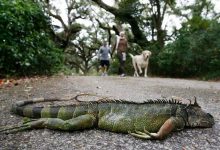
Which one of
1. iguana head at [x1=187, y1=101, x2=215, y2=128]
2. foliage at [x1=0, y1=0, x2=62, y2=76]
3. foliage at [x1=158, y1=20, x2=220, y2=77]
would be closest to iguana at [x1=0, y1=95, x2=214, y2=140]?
iguana head at [x1=187, y1=101, x2=215, y2=128]

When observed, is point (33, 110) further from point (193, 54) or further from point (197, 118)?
point (193, 54)

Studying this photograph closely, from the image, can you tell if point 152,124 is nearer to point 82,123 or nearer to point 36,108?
point 82,123

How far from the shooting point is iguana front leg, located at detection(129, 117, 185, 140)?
14.0 ft

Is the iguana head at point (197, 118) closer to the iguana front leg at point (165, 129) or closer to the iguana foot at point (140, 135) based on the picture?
the iguana front leg at point (165, 129)

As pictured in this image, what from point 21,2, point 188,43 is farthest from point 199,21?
point 21,2

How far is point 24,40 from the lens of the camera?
11750 mm

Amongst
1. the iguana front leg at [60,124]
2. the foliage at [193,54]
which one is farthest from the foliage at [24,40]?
the foliage at [193,54]

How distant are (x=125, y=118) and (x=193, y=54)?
44.8 feet

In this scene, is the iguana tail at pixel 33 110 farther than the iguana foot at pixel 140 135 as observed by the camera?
Yes

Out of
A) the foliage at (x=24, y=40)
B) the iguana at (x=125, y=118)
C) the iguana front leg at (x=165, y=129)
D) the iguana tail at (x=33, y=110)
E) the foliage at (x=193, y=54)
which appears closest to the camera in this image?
the iguana front leg at (x=165, y=129)

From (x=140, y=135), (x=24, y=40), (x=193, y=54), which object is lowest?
(x=140, y=135)

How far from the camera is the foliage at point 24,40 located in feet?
36.2

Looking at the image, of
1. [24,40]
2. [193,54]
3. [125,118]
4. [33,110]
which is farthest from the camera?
[193,54]

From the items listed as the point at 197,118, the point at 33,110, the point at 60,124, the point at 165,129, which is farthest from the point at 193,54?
the point at 60,124
